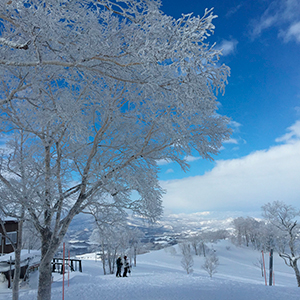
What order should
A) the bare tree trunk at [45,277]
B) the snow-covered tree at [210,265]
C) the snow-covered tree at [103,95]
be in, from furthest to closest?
1. the snow-covered tree at [210,265]
2. the bare tree trunk at [45,277]
3. the snow-covered tree at [103,95]

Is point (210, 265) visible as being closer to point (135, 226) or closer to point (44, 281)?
point (135, 226)

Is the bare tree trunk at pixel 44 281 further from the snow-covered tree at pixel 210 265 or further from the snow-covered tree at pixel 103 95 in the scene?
the snow-covered tree at pixel 210 265

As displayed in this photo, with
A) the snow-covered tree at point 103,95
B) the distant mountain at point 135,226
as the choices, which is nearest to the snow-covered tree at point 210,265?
the distant mountain at point 135,226

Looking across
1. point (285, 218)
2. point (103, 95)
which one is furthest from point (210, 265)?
point (103, 95)

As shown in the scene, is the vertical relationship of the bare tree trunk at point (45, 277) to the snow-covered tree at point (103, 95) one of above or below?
below

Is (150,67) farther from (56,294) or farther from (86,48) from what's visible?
(56,294)

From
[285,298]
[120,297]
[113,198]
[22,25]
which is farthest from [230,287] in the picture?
[22,25]

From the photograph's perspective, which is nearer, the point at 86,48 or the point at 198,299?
the point at 86,48

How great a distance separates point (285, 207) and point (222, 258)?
37383mm

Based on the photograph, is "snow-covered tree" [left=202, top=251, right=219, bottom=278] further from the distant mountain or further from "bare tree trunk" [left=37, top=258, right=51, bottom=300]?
"bare tree trunk" [left=37, top=258, right=51, bottom=300]

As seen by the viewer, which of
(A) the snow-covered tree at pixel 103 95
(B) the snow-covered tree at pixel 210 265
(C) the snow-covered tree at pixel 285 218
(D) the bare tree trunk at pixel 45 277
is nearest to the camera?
(A) the snow-covered tree at pixel 103 95

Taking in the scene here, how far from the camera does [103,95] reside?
5484 millimetres

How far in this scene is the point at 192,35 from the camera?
3.00 m

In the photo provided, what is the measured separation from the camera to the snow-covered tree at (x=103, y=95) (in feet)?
10.8
